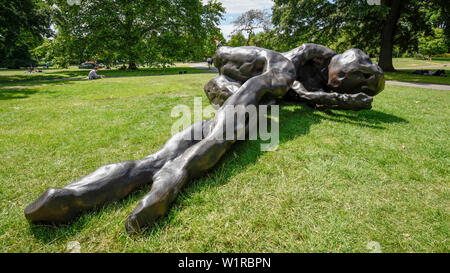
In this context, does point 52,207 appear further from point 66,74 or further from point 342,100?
point 66,74

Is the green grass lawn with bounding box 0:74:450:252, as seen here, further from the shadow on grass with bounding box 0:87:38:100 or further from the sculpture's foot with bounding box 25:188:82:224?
the shadow on grass with bounding box 0:87:38:100

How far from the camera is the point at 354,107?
13.1ft

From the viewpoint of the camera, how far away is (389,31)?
16875 mm

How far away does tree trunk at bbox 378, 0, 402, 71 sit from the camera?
1619 cm

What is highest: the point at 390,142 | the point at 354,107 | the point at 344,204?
the point at 354,107

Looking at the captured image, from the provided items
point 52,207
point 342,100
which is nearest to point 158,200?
point 52,207

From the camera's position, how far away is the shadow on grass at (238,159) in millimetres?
1715

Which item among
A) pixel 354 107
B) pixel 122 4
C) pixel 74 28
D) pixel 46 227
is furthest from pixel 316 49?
pixel 74 28

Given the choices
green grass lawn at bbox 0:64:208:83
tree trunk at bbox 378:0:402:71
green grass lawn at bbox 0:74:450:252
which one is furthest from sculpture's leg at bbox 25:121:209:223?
tree trunk at bbox 378:0:402:71

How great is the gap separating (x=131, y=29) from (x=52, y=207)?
25.5m
